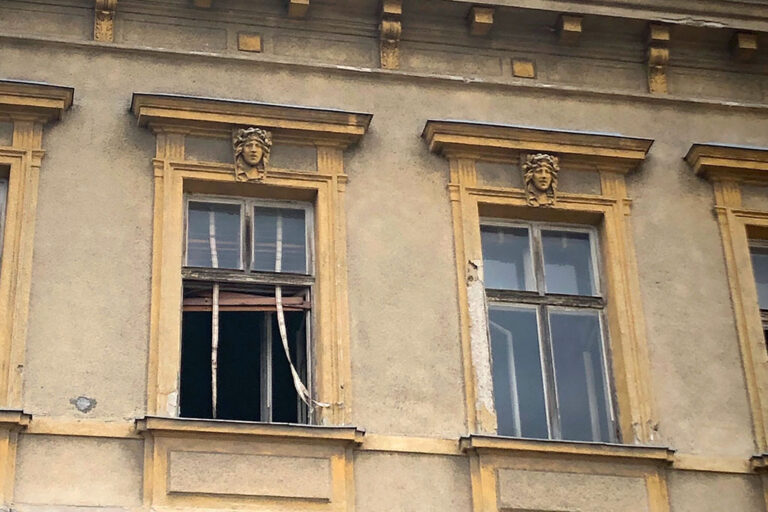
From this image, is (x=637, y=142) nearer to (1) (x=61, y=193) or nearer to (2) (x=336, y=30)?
(2) (x=336, y=30)

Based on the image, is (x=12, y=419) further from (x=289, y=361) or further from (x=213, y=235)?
(x=213, y=235)

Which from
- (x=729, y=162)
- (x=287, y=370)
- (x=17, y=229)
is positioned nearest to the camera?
(x=17, y=229)

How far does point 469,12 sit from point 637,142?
5.51 ft

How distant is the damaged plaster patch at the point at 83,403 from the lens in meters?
9.70

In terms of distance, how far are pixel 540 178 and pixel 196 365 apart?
2932 millimetres

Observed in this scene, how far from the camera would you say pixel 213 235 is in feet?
35.3

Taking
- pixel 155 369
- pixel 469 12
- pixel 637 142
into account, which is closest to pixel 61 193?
pixel 155 369

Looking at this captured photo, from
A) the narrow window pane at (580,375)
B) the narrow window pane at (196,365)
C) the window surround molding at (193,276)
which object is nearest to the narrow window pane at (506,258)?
the narrow window pane at (580,375)

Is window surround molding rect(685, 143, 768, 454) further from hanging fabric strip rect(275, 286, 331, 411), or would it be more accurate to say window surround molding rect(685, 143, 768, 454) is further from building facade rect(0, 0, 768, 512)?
hanging fabric strip rect(275, 286, 331, 411)

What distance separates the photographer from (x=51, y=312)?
10.0m

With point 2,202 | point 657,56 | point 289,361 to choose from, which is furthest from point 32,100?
point 657,56

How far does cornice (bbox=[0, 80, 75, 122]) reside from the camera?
10680mm

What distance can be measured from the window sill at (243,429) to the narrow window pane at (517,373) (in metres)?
1.28

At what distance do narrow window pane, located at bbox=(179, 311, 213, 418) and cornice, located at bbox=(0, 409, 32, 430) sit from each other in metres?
1.14
